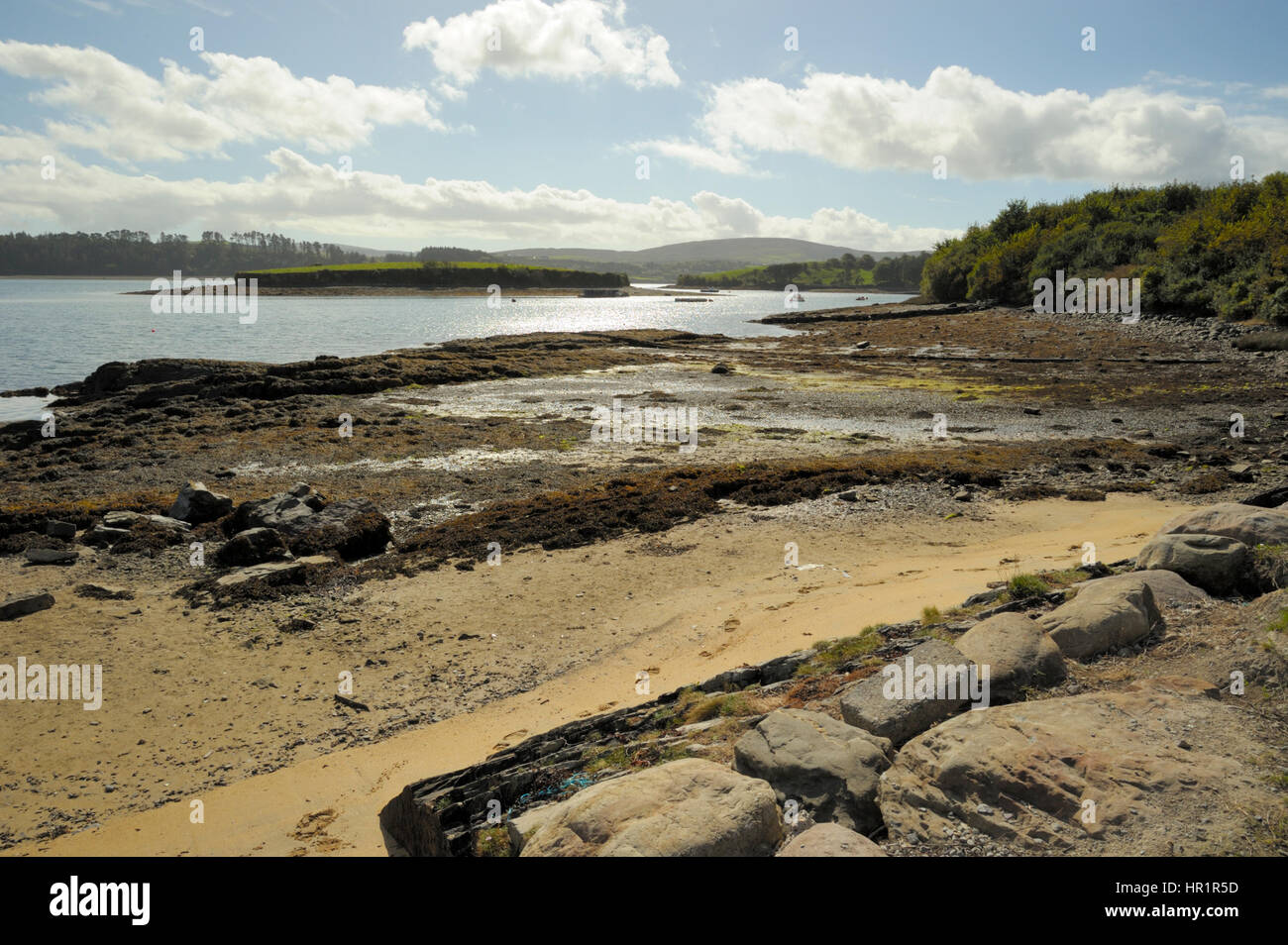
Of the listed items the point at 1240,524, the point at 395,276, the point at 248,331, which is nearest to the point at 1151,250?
the point at 1240,524

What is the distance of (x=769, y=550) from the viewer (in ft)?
45.9

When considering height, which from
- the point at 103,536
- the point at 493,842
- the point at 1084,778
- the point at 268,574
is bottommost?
the point at 493,842

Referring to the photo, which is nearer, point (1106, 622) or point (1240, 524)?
point (1106, 622)

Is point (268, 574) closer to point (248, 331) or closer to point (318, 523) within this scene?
point (318, 523)

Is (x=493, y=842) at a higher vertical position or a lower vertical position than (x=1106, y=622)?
lower

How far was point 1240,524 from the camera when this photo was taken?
27.6ft

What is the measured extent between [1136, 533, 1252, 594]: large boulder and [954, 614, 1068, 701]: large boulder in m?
2.45

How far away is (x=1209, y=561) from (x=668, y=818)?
6876 millimetres

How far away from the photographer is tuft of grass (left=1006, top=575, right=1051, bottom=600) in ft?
28.4

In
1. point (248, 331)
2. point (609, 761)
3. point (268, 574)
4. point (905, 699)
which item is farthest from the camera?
point (248, 331)

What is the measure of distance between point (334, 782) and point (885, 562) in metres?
9.48

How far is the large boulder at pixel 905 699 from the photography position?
579 cm
